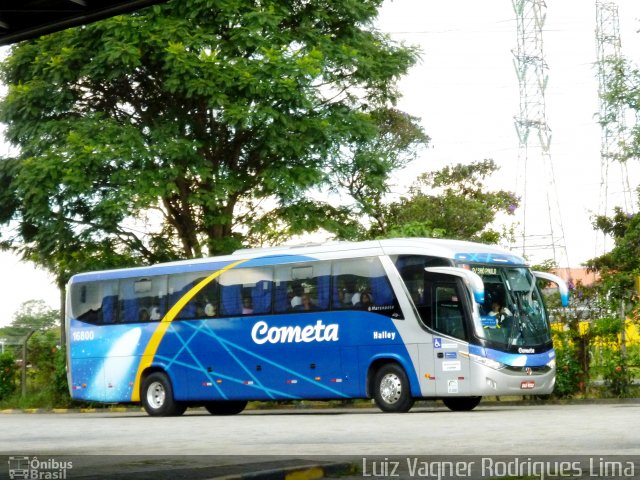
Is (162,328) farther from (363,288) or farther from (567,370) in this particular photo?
(567,370)

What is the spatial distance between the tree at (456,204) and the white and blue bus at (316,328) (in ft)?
50.2

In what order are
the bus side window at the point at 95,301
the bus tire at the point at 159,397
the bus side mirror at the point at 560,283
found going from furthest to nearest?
the bus side window at the point at 95,301, the bus tire at the point at 159,397, the bus side mirror at the point at 560,283

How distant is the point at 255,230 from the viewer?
33.6 m

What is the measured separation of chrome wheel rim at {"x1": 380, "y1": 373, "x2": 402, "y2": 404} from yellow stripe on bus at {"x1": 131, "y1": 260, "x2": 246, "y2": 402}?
4666mm

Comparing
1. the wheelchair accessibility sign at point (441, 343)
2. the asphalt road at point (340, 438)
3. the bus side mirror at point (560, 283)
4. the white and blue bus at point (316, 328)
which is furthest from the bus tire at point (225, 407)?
the bus side mirror at point (560, 283)

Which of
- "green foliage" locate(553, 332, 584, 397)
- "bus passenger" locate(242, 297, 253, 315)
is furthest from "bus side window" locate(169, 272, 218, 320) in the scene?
"green foliage" locate(553, 332, 584, 397)

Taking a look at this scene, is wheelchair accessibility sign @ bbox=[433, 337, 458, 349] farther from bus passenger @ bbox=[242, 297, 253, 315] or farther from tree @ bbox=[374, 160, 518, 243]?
tree @ bbox=[374, 160, 518, 243]

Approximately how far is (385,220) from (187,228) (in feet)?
43.8

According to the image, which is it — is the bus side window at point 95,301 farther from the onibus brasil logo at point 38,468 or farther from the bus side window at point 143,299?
the onibus brasil logo at point 38,468

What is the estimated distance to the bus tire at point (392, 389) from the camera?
23828 millimetres

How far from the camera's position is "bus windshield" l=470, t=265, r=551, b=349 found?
77.2 ft

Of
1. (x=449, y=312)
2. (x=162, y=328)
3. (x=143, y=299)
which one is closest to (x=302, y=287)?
(x=449, y=312)

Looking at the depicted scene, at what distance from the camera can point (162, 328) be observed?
28.0m

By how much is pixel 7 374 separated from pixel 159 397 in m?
9.57
